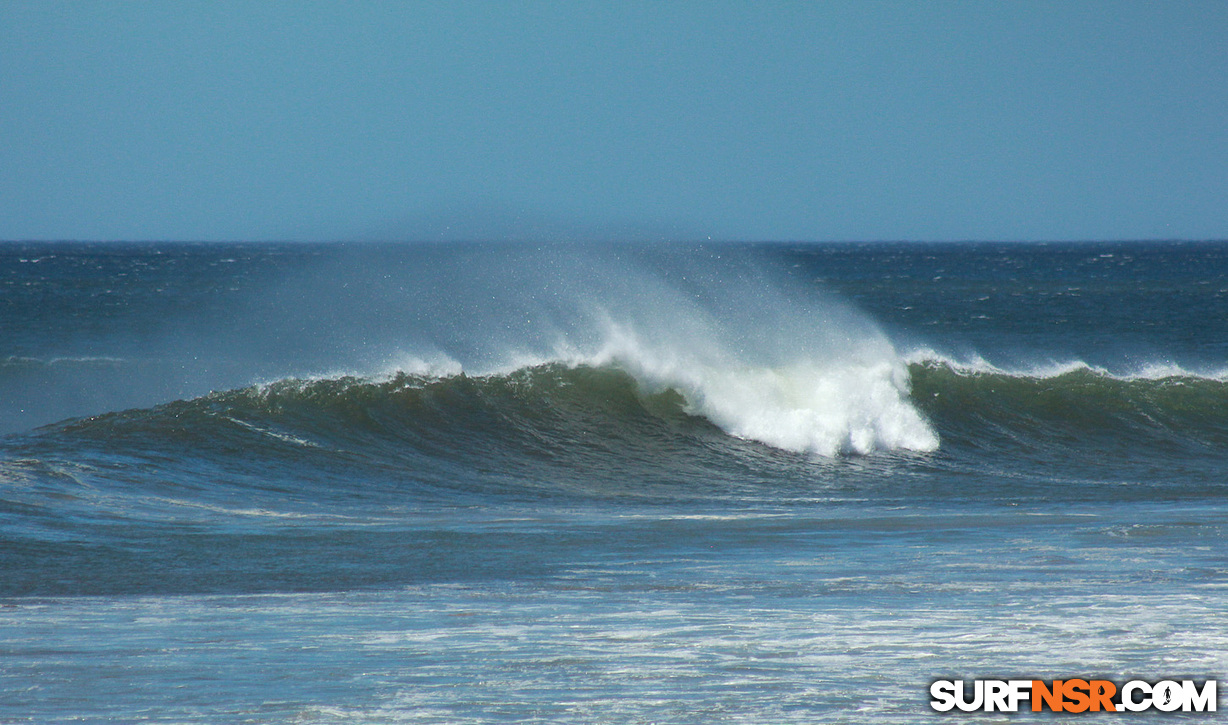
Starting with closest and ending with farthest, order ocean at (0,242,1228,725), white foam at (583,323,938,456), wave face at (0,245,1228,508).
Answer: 1. ocean at (0,242,1228,725)
2. wave face at (0,245,1228,508)
3. white foam at (583,323,938,456)

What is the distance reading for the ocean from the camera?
461cm

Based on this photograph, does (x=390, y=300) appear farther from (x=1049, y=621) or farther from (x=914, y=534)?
(x=1049, y=621)

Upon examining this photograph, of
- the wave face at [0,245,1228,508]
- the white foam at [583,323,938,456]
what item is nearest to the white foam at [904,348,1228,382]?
the wave face at [0,245,1228,508]

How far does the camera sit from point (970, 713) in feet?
13.8

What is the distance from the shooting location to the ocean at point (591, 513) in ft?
15.1

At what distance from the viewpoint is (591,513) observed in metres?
8.87

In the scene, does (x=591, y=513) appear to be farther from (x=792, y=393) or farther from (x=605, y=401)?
(x=792, y=393)

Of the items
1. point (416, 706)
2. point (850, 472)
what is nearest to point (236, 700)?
point (416, 706)

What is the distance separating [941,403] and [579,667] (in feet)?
34.7

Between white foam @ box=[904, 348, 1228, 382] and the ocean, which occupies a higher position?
white foam @ box=[904, 348, 1228, 382]

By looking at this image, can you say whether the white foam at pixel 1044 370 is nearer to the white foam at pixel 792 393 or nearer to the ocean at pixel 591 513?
the ocean at pixel 591 513

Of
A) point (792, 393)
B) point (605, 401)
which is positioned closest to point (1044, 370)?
point (792, 393)

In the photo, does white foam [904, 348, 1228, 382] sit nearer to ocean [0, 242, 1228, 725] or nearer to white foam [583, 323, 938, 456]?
ocean [0, 242, 1228, 725]

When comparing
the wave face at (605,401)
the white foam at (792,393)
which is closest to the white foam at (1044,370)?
the wave face at (605,401)
